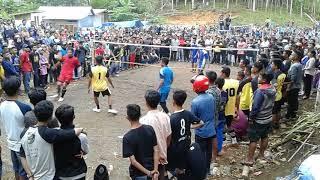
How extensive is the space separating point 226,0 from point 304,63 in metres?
48.3

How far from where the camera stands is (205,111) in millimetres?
5691

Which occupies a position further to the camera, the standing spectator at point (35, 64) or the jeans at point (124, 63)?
the jeans at point (124, 63)

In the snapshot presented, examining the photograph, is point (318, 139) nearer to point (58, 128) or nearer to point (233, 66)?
point (58, 128)

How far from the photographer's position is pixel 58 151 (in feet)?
13.0

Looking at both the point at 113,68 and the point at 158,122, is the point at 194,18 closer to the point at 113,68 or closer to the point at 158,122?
the point at 113,68

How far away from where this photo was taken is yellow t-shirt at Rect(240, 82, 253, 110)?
764 cm

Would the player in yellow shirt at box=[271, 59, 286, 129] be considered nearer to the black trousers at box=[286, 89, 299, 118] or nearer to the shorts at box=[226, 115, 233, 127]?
the black trousers at box=[286, 89, 299, 118]

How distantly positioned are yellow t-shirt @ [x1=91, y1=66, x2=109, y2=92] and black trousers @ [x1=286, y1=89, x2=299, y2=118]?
15.0ft

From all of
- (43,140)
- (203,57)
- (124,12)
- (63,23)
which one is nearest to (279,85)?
(43,140)

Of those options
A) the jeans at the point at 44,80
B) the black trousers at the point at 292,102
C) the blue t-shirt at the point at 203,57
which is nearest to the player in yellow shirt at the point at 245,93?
the black trousers at the point at 292,102

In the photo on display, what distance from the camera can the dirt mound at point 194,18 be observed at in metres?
48.8

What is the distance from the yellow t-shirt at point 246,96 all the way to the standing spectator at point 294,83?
1741 millimetres

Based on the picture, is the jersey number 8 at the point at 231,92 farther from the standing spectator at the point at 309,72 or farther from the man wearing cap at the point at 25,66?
the man wearing cap at the point at 25,66

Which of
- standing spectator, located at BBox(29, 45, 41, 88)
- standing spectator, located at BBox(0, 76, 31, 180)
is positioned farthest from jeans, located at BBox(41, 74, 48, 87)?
standing spectator, located at BBox(0, 76, 31, 180)
